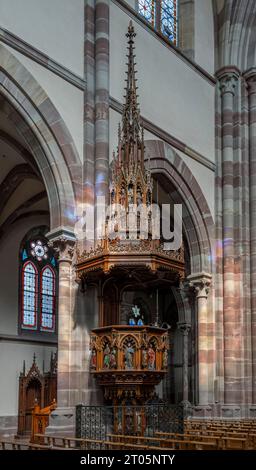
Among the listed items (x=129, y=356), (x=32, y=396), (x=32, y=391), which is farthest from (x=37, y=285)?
(x=129, y=356)

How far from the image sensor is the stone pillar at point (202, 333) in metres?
17.1

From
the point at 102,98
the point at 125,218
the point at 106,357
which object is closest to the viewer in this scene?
the point at 106,357

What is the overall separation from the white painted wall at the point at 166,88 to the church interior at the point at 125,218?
2.1 inches

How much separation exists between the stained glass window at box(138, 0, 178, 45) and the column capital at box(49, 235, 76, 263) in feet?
25.0

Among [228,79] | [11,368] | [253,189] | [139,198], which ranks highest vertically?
[228,79]

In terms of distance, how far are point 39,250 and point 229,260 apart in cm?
781

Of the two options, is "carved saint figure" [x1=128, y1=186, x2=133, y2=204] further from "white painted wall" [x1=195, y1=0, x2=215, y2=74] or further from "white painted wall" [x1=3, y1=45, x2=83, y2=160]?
"white painted wall" [x1=195, y1=0, x2=215, y2=74]

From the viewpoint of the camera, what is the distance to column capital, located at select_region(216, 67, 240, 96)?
1944cm

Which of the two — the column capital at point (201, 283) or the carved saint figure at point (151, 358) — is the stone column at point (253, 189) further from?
the carved saint figure at point (151, 358)

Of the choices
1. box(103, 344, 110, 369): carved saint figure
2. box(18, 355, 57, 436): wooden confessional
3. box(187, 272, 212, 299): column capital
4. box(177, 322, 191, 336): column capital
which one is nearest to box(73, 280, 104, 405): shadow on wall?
box(103, 344, 110, 369): carved saint figure

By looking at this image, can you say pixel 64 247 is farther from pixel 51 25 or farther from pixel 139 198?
pixel 51 25

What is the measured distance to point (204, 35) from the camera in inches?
775

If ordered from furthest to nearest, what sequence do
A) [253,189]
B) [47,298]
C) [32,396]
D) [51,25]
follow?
[47,298] < [32,396] < [253,189] < [51,25]

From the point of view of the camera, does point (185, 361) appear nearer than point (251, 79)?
Yes
